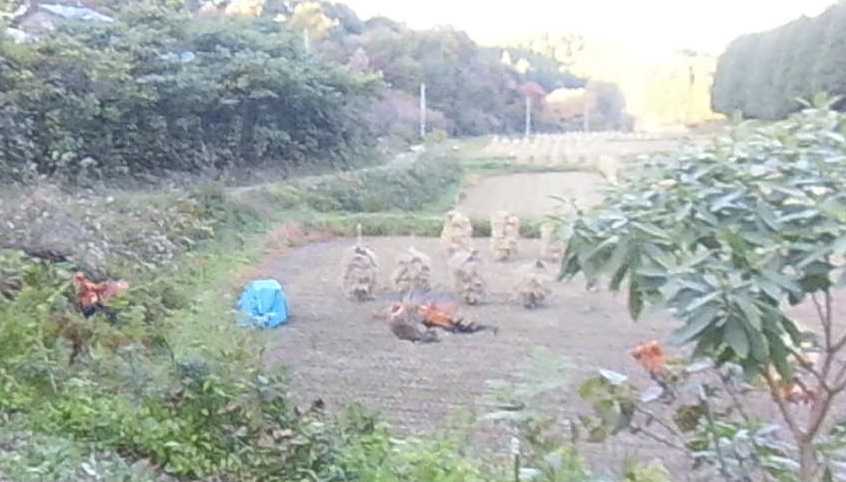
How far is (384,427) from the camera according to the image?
8.87 feet

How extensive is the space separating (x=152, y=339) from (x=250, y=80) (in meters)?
6.39

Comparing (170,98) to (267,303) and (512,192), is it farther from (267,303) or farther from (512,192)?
(267,303)

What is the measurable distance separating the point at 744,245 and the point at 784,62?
6359 millimetres

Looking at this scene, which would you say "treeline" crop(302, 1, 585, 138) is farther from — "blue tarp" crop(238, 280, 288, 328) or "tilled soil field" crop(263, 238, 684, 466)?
"blue tarp" crop(238, 280, 288, 328)

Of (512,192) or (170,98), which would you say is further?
(512,192)

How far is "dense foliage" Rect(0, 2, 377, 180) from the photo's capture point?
796 centimetres

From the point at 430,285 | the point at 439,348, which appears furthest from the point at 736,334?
the point at 430,285

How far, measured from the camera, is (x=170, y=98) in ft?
30.3

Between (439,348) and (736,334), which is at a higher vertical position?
(736,334)

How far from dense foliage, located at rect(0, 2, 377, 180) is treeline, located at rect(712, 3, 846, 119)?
3.66 metres

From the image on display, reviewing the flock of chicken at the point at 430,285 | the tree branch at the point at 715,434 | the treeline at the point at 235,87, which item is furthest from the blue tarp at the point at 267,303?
the tree branch at the point at 715,434

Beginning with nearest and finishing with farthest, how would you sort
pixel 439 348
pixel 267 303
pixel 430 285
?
1. pixel 439 348
2. pixel 267 303
3. pixel 430 285

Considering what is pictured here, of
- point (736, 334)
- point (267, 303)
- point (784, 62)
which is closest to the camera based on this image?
point (736, 334)

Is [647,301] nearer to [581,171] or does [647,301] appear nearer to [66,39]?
[581,171]
